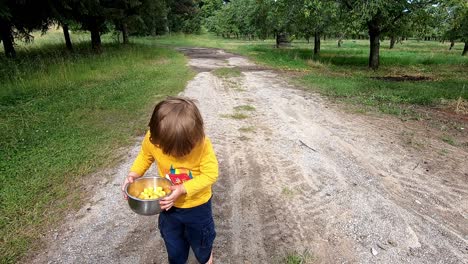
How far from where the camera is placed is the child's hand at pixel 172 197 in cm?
185

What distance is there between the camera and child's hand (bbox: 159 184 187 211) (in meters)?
1.85

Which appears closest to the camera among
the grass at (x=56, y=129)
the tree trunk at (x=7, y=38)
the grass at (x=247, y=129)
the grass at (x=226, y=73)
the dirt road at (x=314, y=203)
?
the dirt road at (x=314, y=203)

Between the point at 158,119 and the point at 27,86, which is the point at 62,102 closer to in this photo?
the point at 27,86

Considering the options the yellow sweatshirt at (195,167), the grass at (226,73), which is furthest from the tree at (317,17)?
the yellow sweatshirt at (195,167)

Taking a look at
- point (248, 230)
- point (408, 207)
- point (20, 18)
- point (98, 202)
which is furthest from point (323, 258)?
point (20, 18)

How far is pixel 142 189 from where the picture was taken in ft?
6.95

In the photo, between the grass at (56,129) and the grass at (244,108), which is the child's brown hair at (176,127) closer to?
the grass at (56,129)

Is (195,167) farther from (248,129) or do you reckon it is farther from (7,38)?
(7,38)

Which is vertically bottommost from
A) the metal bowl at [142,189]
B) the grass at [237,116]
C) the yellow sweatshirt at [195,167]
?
the grass at [237,116]

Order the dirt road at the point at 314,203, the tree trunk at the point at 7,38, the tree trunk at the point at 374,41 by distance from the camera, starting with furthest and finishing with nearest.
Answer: the tree trunk at the point at 374,41
the tree trunk at the point at 7,38
the dirt road at the point at 314,203

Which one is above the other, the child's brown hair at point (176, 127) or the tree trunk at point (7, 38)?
the tree trunk at point (7, 38)

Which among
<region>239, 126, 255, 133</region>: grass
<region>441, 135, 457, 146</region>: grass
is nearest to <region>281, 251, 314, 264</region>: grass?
<region>239, 126, 255, 133</region>: grass

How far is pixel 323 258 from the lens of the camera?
2.75 m

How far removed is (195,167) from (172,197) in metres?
0.24
